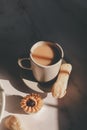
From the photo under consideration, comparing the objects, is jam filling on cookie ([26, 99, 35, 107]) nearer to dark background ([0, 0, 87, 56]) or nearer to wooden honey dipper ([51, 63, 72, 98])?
wooden honey dipper ([51, 63, 72, 98])

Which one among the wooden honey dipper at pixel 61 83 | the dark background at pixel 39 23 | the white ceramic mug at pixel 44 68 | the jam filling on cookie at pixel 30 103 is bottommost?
the jam filling on cookie at pixel 30 103

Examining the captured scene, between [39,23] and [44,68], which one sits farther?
[39,23]

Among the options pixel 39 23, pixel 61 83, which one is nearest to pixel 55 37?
pixel 39 23

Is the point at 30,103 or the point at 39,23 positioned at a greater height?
the point at 39,23

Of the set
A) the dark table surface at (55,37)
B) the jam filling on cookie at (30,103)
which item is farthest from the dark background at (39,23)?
the jam filling on cookie at (30,103)

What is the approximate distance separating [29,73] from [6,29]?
157 millimetres

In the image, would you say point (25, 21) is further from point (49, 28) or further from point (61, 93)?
point (61, 93)

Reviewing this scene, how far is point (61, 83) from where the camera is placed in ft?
2.33

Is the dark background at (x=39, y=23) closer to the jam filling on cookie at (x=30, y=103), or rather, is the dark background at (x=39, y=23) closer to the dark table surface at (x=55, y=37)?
the dark table surface at (x=55, y=37)

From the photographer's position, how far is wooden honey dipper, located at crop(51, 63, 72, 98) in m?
0.71

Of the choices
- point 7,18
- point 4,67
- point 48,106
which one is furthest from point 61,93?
point 7,18

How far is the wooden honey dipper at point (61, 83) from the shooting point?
2.32 ft

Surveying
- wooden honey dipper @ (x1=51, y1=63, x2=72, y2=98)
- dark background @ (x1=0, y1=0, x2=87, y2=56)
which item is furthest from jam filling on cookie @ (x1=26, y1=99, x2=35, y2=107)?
dark background @ (x1=0, y1=0, x2=87, y2=56)

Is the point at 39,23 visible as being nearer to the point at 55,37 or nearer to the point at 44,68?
the point at 55,37
